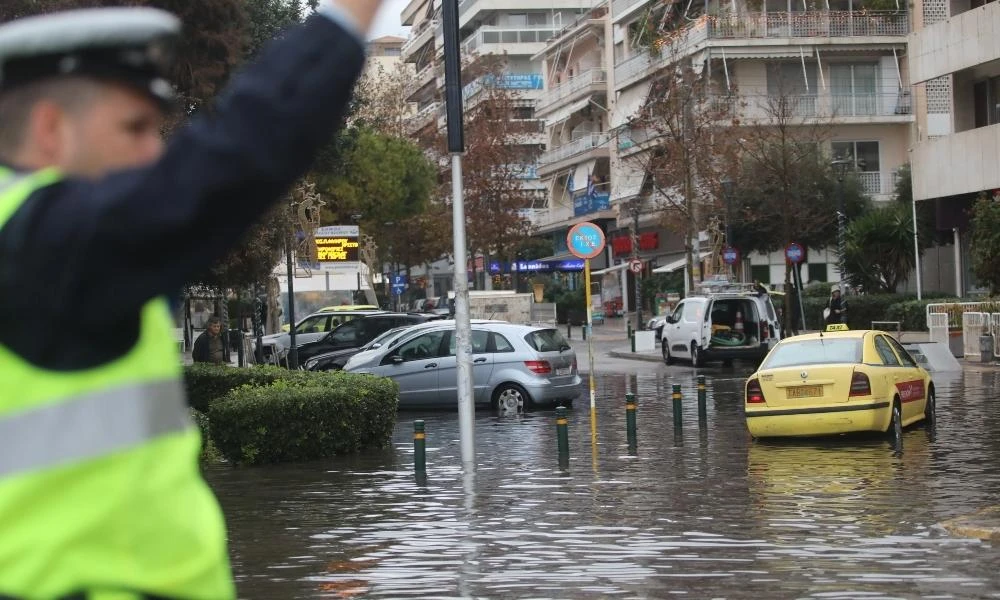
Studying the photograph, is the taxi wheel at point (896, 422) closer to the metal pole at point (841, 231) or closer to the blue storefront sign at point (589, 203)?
the metal pole at point (841, 231)

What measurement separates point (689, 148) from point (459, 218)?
117ft

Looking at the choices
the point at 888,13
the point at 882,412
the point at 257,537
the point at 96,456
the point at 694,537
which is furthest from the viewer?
the point at 888,13

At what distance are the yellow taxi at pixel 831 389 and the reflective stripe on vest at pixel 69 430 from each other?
1524 cm

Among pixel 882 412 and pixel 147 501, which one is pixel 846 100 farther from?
pixel 147 501

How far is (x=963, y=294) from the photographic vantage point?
44.5 m

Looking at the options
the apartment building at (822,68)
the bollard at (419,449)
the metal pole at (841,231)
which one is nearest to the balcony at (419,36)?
the apartment building at (822,68)

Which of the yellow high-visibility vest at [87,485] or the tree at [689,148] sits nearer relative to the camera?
the yellow high-visibility vest at [87,485]

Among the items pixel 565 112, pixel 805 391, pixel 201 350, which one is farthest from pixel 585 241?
pixel 565 112

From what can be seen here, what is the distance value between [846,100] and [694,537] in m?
51.5

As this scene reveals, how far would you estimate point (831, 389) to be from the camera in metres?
16.9

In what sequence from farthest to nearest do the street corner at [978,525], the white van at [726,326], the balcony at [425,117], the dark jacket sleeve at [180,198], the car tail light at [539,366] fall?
the balcony at [425,117] < the white van at [726,326] < the car tail light at [539,366] < the street corner at [978,525] < the dark jacket sleeve at [180,198]

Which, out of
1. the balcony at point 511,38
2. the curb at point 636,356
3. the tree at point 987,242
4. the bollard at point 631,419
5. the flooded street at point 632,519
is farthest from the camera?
the balcony at point 511,38

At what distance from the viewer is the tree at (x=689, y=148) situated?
Result: 166 feet

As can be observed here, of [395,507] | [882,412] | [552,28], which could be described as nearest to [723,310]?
[882,412]
